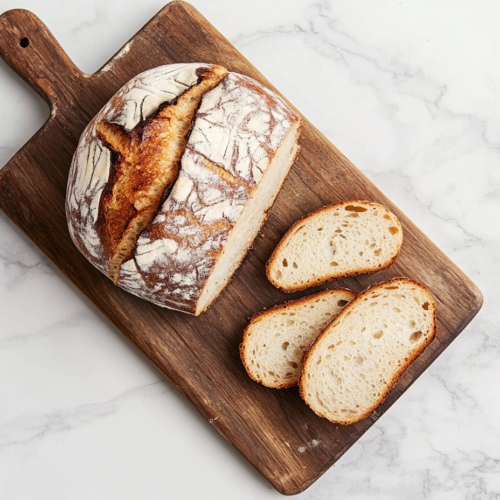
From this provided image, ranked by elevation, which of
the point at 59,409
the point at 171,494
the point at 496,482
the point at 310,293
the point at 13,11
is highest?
the point at 13,11

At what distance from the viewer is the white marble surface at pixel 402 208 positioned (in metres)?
2.55

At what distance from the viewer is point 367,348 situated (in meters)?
2.23

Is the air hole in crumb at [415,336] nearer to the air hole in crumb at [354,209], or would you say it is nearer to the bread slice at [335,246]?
the bread slice at [335,246]

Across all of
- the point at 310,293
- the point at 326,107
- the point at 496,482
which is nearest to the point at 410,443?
the point at 496,482

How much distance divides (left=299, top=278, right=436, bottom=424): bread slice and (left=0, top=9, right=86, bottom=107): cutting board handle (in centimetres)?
195

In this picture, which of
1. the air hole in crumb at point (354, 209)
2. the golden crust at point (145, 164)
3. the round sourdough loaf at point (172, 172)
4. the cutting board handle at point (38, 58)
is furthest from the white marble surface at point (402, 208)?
the golden crust at point (145, 164)

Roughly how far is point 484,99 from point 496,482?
2331 mm

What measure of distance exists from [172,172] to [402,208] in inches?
57.8

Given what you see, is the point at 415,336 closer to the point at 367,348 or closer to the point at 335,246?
the point at 367,348

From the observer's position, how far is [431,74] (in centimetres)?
263

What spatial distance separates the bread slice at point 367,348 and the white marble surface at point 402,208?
47cm

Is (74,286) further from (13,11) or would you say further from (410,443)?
(410,443)

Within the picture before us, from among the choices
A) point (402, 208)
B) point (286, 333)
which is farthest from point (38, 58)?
point (402, 208)

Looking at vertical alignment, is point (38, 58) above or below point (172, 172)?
above
